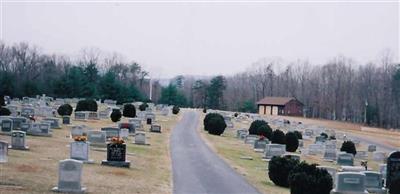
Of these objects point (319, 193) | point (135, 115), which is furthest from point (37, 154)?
point (135, 115)

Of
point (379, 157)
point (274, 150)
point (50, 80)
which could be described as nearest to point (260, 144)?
point (274, 150)

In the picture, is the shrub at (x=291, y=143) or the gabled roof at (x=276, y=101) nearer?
the shrub at (x=291, y=143)

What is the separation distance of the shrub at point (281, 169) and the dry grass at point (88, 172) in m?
3.96

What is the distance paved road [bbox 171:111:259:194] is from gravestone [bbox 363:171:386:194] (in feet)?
16.4

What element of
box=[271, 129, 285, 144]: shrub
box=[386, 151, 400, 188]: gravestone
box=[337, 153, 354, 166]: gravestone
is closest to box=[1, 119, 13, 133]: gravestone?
box=[271, 129, 285, 144]: shrub

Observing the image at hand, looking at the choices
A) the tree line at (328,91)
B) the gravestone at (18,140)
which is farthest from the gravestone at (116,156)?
the tree line at (328,91)

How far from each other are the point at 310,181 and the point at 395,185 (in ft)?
17.6

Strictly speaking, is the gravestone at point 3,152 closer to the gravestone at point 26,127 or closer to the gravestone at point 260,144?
the gravestone at point 26,127

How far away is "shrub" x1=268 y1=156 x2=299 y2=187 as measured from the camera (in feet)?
65.1

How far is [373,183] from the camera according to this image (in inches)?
836

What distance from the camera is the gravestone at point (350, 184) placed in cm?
1770

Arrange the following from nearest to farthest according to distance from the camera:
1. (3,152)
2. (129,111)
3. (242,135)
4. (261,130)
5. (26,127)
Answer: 1. (3,152)
2. (26,127)
3. (261,130)
4. (242,135)
5. (129,111)

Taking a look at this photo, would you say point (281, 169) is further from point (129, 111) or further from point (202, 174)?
point (129, 111)

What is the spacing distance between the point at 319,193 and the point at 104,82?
73.8 meters
